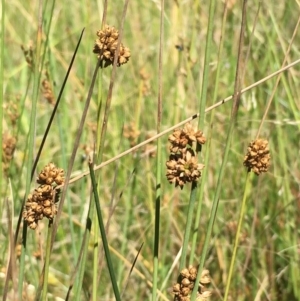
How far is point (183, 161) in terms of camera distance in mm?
601

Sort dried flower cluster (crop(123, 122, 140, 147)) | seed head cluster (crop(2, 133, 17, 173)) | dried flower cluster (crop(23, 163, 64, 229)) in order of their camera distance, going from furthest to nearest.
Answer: dried flower cluster (crop(123, 122, 140, 147))
seed head cluster (crop(2, 133, 17, 173))
dried flower cluster (crop(23, 163, 64, 229))

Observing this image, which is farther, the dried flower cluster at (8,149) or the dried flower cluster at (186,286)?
the dried flower cluster at (8,149)

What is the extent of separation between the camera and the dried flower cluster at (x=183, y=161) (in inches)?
23.5

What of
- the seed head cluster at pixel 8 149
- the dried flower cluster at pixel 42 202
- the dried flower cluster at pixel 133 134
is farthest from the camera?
the dried flower cluster at pixel 133 134

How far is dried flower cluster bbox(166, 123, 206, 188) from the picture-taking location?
60cm

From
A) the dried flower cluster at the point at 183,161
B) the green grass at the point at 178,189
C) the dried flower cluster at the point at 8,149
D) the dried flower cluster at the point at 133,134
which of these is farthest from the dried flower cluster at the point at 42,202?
the dried flower cluster at the point at 133,134

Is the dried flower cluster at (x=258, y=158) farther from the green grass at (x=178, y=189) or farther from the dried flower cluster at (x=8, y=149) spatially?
the dried flower cluster at (x=8, y=149)

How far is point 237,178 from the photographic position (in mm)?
1393

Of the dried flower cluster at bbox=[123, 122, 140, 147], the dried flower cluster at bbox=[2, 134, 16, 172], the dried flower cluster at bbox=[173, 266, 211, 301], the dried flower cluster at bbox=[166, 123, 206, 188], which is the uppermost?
the dried flower cluster at bbox=[123, 122, 140, 147]

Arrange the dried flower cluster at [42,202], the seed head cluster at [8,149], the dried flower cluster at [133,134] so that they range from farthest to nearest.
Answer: the dried flower cluster at [133,134] < the seed head cluster at [8,149] < the dried flower cluster at [42,202]

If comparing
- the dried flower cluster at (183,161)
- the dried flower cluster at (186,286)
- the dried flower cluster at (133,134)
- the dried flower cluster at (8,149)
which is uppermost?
the dried flower cluster at (133,134)

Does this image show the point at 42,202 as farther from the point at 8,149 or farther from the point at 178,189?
the point at 178,189

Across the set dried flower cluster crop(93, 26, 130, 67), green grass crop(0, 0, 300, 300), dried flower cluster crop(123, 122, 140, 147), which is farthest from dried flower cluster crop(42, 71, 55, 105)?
dried flower cluster crop(93, 26, 130, 67)

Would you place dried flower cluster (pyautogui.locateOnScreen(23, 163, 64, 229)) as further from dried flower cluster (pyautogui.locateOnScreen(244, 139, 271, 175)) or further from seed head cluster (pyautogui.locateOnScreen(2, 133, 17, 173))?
seed head cluster (pyautogui.locateOnScreen(2, 133, 17, 173))
